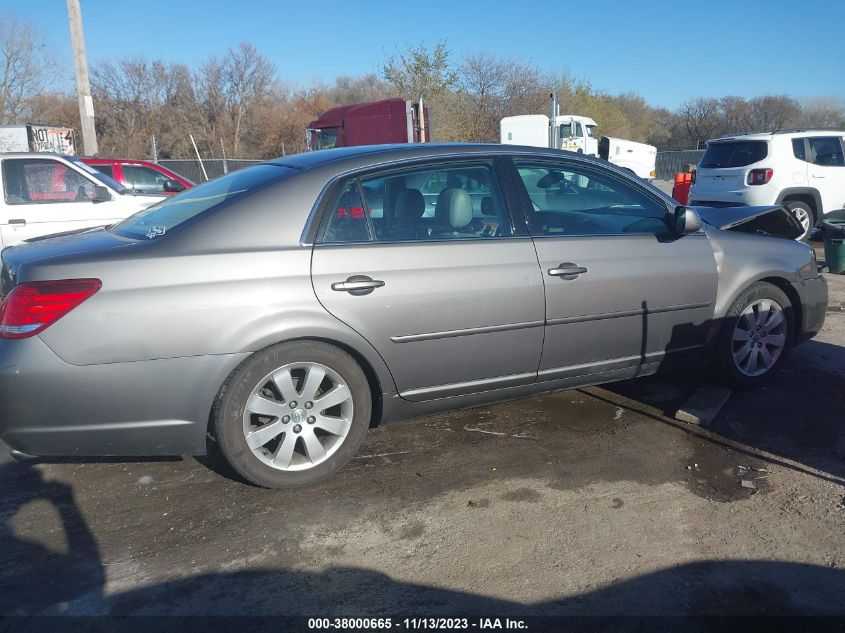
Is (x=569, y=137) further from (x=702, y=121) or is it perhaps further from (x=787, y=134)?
(x=702, y=121)

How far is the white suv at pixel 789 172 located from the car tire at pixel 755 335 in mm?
7106

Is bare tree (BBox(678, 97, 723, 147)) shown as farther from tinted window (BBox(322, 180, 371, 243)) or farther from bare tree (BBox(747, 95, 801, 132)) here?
tinted window (BBox(322, 180, 371, 243))

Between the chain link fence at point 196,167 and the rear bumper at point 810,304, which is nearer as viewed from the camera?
the rear bumper at point 810,304

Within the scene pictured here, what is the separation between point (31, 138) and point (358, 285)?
21.7 meters

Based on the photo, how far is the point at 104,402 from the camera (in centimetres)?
306

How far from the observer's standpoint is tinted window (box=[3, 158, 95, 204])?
7914 millimetres

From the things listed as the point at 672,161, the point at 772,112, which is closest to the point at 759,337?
the point at 672,161

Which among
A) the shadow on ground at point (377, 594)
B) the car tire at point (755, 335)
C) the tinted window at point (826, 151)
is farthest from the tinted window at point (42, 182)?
the tinted window at point (826, 151)

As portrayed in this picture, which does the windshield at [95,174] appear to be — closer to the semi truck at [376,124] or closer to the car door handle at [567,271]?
the car door handle at [567,271]

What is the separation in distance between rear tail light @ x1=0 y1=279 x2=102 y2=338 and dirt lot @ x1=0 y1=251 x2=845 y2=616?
0.94 meters

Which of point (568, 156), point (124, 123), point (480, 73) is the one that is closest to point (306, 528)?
point (568, 156)

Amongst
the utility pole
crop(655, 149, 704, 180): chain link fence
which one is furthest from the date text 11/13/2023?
crop(655, 149, 704, 180): chain link fence

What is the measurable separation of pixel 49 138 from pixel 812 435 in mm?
23647

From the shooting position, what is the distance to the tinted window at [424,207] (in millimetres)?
3553
